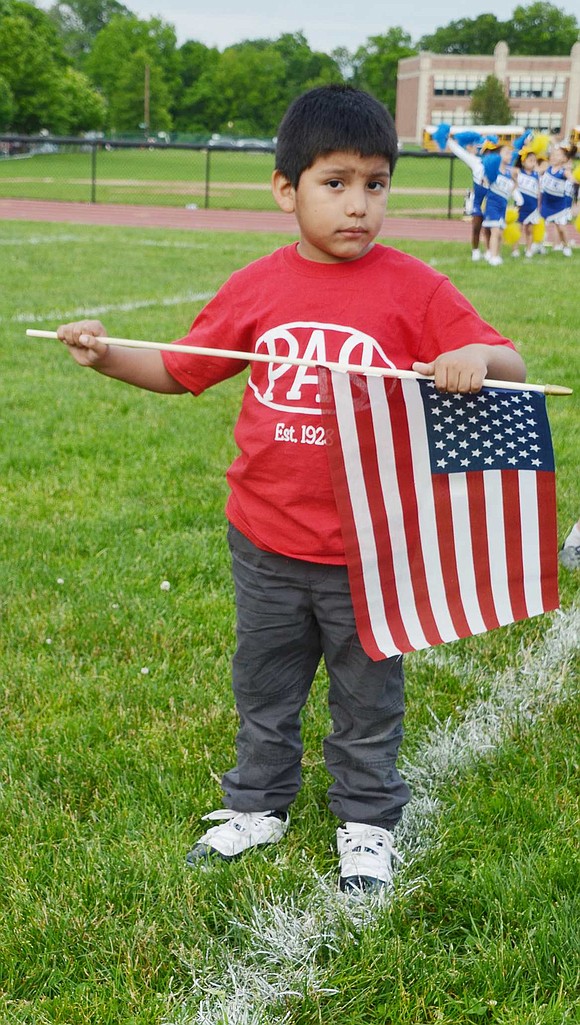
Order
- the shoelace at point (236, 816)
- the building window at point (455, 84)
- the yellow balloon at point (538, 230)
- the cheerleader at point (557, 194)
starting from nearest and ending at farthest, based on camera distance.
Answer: the shoelace at point (236, 816), the yellow balloon at point (538, 230), the cheerleader at point (557, 194), the building window at point (455, 84)

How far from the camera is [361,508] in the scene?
2162 mm

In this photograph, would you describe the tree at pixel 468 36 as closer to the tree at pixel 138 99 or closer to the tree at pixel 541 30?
the tree at pixel 541 30

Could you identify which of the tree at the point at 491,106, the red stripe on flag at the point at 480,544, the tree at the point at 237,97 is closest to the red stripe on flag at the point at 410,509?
the red stripe on flag at the point at 480,544

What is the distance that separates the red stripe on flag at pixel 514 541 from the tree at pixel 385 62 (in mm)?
110355

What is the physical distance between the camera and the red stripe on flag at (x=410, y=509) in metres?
2.18

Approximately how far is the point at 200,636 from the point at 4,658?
620 mm

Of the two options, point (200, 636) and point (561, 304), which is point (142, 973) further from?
point (561, 304)

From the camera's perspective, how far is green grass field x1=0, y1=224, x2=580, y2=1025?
197 centimetres

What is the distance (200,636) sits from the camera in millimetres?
3389

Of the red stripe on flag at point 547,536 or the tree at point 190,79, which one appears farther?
the tree at point 190,79

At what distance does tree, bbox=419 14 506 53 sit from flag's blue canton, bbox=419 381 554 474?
129 metres

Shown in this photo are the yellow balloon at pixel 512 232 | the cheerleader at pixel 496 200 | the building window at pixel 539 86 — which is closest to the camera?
the cheerleader at pixel 496 200

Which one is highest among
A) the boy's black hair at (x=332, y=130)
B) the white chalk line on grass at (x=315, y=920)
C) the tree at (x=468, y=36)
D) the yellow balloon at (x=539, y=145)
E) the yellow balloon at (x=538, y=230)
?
the tree at (x=468, y=36)

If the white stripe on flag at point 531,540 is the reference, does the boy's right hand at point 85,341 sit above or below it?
above
